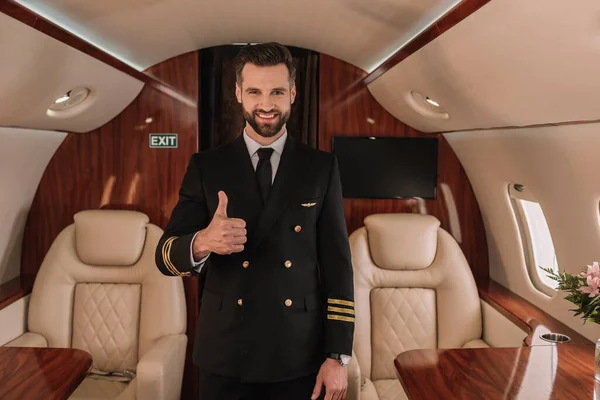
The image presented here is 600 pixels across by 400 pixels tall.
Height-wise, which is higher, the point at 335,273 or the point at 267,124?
the point at 267,124

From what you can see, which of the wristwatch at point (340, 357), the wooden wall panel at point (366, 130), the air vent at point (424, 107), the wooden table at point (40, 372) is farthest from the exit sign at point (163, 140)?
the wristwatch at point (340, 357)

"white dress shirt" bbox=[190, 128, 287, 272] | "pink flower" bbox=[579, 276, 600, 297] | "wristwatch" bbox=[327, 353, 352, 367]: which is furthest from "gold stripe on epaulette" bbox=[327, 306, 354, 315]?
"pink flower" bbox=[579, 276, 600, 297]

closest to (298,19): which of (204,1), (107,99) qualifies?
(204,1)

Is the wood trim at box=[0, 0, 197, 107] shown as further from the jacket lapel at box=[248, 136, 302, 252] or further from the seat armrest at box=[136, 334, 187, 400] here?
the seat armrest at box=[136, 334, 187, 400]

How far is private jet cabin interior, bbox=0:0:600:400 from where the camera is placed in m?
1.89

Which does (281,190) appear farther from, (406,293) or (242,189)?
(406,293)

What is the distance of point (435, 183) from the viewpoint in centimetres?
374

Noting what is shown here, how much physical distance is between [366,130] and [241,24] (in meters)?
1.07

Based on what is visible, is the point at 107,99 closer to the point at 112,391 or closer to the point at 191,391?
the point at 112,391

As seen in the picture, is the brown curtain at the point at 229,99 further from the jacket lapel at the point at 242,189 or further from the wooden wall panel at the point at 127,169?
the jacket lapel at the point at 242,189

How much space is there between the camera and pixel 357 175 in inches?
147

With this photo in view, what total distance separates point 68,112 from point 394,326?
2.18m

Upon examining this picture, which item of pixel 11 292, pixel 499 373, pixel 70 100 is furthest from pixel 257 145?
pixel 11 292

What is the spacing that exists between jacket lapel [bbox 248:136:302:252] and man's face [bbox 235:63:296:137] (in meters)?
0.13
